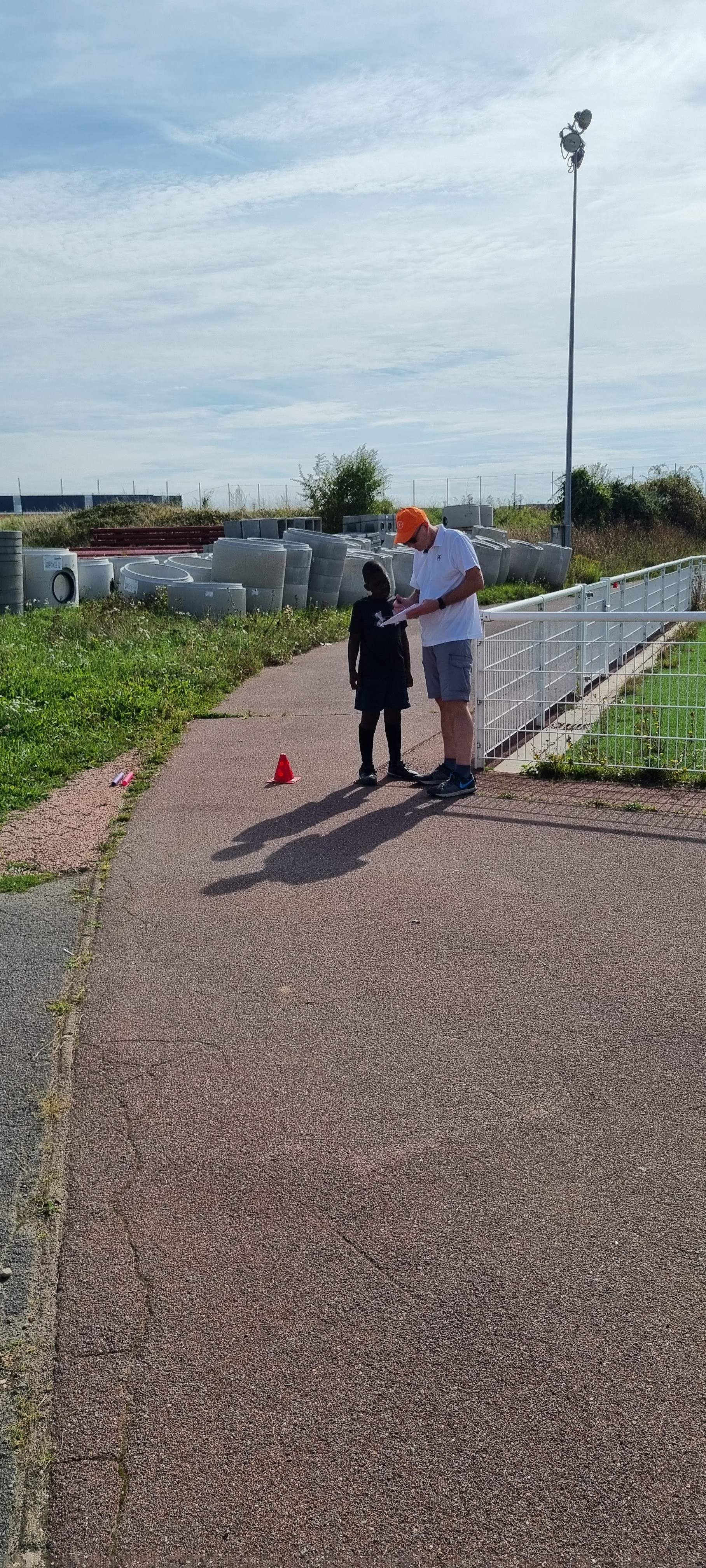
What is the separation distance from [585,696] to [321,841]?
13.5 ft

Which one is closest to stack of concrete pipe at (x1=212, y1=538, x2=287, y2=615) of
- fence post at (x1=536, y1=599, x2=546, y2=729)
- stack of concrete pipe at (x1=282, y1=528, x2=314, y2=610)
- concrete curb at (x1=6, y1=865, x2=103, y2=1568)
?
stack of concrete pipe at (x1=282, y1=528, x2=314, y2=610)

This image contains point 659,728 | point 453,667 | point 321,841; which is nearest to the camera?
point 321,841

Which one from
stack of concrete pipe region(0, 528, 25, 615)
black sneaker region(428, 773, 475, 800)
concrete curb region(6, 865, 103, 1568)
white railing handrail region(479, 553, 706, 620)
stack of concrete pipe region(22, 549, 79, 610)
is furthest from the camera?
stack of concrete pipe region(22, 549, 79, 610)

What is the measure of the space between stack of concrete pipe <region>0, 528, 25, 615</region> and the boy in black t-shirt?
12.3 metres

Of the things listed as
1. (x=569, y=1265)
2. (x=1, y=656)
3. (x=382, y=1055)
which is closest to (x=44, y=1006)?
(x=382, y=1055)

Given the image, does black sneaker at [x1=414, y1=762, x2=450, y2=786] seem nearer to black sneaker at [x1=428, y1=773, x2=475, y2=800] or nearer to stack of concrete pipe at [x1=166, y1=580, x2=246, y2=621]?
black sneaker at [x1=428, y1=773, x2=475, y2=800]

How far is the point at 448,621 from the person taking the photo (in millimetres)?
8391

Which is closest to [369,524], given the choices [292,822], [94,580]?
[94,580]

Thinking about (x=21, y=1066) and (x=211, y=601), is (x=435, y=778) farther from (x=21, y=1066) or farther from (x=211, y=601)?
(x=211, y=601)

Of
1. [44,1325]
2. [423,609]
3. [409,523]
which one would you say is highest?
[409,523]

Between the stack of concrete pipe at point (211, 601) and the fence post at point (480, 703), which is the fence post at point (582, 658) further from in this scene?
the stack of concrete pipe at point (211, 601)

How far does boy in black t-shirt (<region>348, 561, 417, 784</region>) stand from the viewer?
859 cm

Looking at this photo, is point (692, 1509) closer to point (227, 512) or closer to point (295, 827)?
point (295, 827)

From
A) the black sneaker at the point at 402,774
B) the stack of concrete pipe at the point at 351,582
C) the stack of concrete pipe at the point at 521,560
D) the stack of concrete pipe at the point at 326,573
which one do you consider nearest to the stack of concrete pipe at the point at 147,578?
the stack of concrete pipe at the point at 326,573
